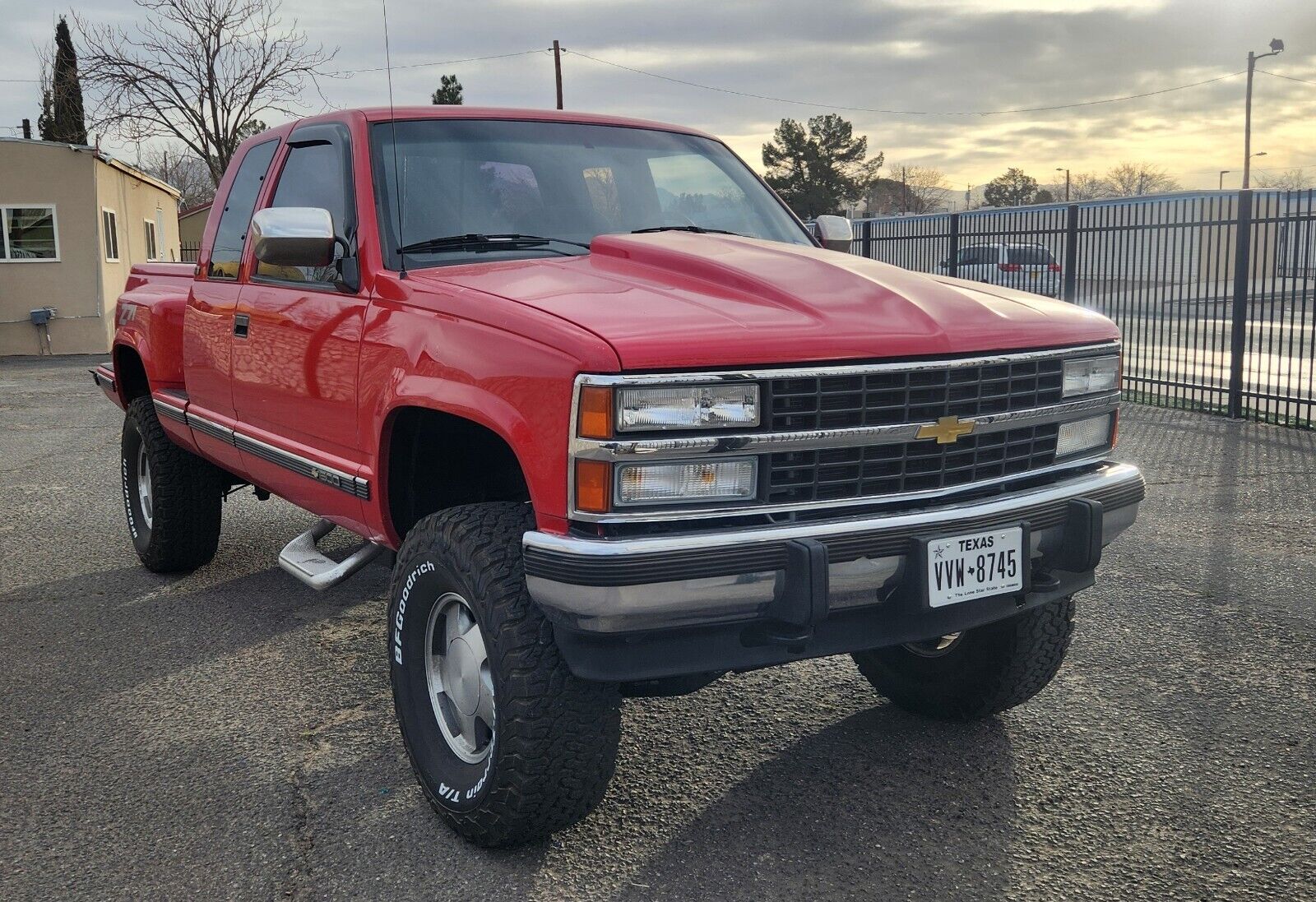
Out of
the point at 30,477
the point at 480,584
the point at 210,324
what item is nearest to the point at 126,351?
the point at 210,324

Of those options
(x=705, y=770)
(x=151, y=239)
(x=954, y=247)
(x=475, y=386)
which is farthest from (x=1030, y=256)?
(x=151, y=239)

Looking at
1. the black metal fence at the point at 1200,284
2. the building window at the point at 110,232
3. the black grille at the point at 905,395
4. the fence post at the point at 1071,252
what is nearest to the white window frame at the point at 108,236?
the building window at the point at 110,232

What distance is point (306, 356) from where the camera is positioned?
3795mm

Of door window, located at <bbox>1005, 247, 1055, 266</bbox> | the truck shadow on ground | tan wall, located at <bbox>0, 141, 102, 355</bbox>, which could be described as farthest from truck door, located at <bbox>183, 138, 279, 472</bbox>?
tan wall, located at <bbox>0, 141, 102, 355</bbox>

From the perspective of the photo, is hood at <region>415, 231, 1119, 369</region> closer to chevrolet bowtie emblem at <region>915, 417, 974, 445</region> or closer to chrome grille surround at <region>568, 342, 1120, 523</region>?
chrome grille surround at <region>568, 342, 1120, 523</region>

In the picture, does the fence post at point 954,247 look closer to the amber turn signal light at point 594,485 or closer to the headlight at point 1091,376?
the headlight at point 1091,376

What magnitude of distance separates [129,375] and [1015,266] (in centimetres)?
A: 988

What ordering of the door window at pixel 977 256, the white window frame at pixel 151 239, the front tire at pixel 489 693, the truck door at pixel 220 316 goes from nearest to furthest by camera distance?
the front tire at pixel 489 693 < the truck door at pixel 220 316 < the door window at pixel 977 256 < the white window frame at pixel 151 239

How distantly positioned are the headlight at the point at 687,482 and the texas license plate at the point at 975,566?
1.53ft

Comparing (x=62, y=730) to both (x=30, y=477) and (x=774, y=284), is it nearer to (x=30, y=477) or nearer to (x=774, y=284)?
(x=774, y=284)

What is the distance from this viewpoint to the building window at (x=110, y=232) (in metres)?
23.0

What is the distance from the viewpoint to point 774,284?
2.93 meters

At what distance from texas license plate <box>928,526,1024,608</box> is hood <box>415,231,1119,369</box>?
445 mm

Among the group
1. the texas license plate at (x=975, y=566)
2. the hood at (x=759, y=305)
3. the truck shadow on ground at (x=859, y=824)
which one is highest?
the hood at (x=759, y=305)
